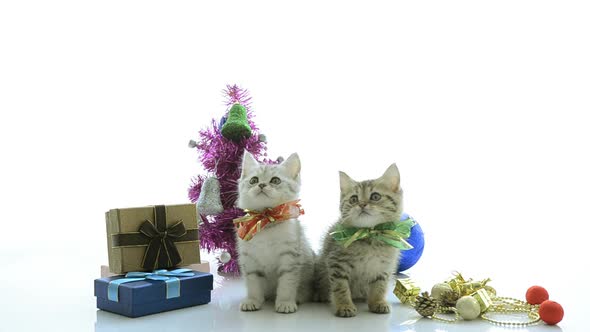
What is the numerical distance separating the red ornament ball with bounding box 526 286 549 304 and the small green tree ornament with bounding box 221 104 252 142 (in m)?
1.28

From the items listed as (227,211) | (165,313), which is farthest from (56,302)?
(227,211)

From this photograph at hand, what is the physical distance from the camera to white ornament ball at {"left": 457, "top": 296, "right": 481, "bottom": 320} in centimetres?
213

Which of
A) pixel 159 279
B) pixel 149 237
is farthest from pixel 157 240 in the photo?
pixel 159 279

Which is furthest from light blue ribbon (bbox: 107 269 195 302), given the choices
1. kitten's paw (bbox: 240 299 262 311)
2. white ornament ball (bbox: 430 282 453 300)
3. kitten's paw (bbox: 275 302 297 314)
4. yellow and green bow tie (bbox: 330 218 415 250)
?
white ornament ball (bbox: 430 282 453 300)

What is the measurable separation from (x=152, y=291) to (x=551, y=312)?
4.08 ft

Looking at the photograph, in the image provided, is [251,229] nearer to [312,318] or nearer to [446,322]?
[312,318]

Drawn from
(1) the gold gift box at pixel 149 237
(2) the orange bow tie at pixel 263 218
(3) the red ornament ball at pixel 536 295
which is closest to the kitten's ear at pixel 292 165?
(2) the orange bow tie at pixel 263 218

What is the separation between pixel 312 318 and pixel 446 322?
42 centimetres

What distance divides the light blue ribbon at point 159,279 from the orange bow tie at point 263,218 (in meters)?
0.24

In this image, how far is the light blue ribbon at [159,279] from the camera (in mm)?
2213

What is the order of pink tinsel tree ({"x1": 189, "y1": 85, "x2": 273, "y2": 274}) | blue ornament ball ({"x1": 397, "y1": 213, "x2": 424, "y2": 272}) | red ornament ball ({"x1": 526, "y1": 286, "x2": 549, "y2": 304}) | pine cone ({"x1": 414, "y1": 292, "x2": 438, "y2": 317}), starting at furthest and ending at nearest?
pink tinsel tree ({"x1": 189, "y1": 85, "x2": 273, "y2": 274}), blue ornament ball ({"x1": 397, "y1": 213, "x2": 424, "y2": 272}), red ornament ball ({"x1": 526, "y1": 286, "x2": 549, "y2": 304}), pine cone ({"x1": 414, "y1": 292, "x2": 438, "y2": 317})

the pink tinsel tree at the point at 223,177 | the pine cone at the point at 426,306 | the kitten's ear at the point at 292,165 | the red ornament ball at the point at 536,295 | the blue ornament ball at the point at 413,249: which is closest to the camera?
the pine cone at the point at 426,306

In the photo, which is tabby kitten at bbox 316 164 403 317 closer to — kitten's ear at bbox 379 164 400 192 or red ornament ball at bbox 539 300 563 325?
kitten's ear at bbox 379 164 400 192

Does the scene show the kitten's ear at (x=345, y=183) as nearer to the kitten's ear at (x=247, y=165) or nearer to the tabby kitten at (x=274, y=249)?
the tabby kitten at (x=274, y=249)
